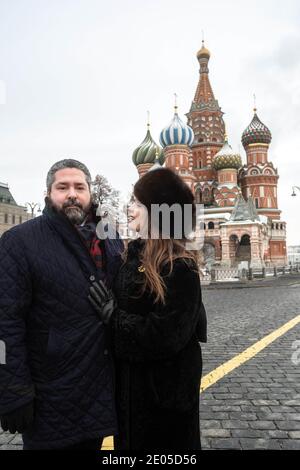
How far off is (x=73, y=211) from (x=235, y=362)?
14.0ft

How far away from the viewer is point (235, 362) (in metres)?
5.76

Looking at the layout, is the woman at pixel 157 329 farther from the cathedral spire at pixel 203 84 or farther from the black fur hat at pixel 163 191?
the cathedral spire at pixel 203 84

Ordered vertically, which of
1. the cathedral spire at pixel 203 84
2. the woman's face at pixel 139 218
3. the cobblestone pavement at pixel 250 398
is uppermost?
the cathedral spire at pixel 203 84

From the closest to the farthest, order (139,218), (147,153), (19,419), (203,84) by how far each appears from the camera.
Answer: (19,419) < (139,218) < (147,153) < (203,84)

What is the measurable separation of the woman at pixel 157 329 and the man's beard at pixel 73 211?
33 cm

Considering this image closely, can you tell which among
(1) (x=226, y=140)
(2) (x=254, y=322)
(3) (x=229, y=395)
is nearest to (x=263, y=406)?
(3) (x=229, y=395)

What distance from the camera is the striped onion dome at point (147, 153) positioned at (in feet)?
166

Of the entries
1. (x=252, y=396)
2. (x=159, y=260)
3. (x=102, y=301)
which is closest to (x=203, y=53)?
(x=252, y=396)

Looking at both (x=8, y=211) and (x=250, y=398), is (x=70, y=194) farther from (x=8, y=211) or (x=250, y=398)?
(x=8, y=211)

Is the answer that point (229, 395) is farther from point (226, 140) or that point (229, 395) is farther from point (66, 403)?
point (226, 140)

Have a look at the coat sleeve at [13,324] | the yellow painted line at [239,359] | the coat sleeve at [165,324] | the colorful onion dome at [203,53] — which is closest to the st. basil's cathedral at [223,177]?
the colorful onion dome at [203,53]

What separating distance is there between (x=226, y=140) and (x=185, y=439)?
5075 cm

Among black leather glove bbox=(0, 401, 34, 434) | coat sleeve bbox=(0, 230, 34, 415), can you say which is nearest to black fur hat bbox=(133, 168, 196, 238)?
coat sleeve bbox=(0, 230, 34, 415)
